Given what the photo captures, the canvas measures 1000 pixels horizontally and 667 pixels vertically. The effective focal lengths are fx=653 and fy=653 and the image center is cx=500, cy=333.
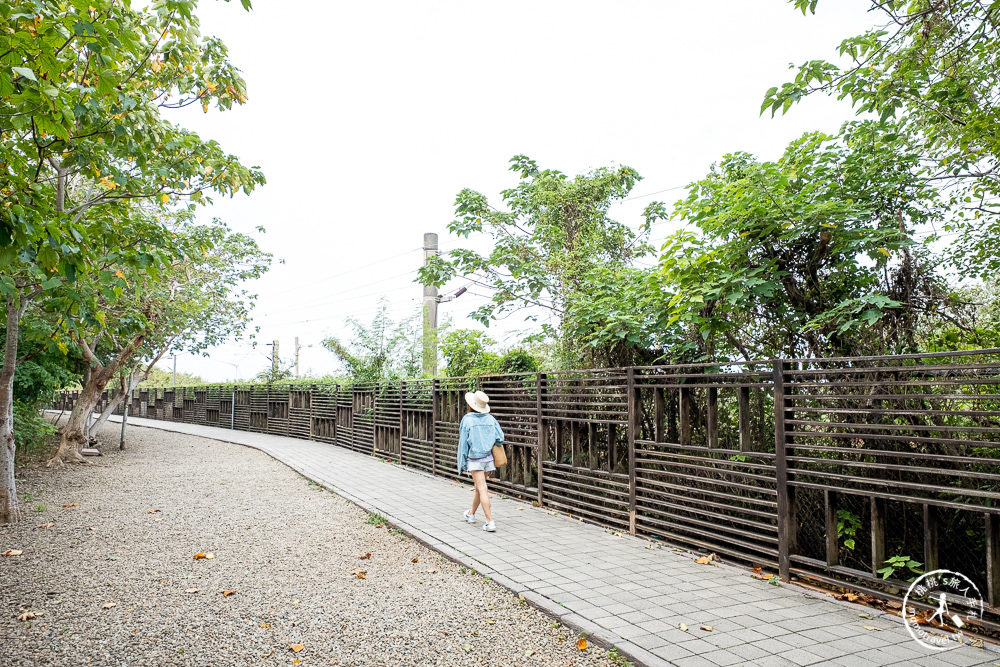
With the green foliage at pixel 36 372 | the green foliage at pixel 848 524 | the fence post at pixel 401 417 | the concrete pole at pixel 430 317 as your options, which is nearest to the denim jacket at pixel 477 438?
the green foliage at pixel 848 524

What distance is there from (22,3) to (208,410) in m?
29.5

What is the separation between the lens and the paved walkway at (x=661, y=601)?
13.2ft

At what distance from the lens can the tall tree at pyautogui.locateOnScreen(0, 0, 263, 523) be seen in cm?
443

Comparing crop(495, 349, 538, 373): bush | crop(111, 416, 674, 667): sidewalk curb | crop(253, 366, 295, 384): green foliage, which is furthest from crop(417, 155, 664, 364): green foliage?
crop(253, 366, 295, 384): green foliage

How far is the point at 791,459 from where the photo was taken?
5520 millimetres

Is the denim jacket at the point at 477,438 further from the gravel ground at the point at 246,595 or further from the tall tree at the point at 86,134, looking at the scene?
the tall tree at the point at 86,134

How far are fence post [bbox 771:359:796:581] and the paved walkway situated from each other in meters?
0.27

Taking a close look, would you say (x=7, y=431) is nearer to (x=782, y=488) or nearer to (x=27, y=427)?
(x=27, y=427)

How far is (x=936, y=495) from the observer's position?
4672 mm

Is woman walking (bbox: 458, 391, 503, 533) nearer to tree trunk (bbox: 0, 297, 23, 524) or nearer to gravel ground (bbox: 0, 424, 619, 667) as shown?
gravel ground (bbox: 0, 424, 619, 667)

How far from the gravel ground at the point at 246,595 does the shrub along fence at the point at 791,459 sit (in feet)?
7.51

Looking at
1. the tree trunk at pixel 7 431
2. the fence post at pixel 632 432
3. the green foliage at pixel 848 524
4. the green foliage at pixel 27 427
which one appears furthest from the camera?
the green foliage at pixel 27 427

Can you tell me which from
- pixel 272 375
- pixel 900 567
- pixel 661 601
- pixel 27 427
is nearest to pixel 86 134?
pixel 661 601

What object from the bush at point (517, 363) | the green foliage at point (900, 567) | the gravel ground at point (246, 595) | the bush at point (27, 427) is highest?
the bush at point (517, 363)
